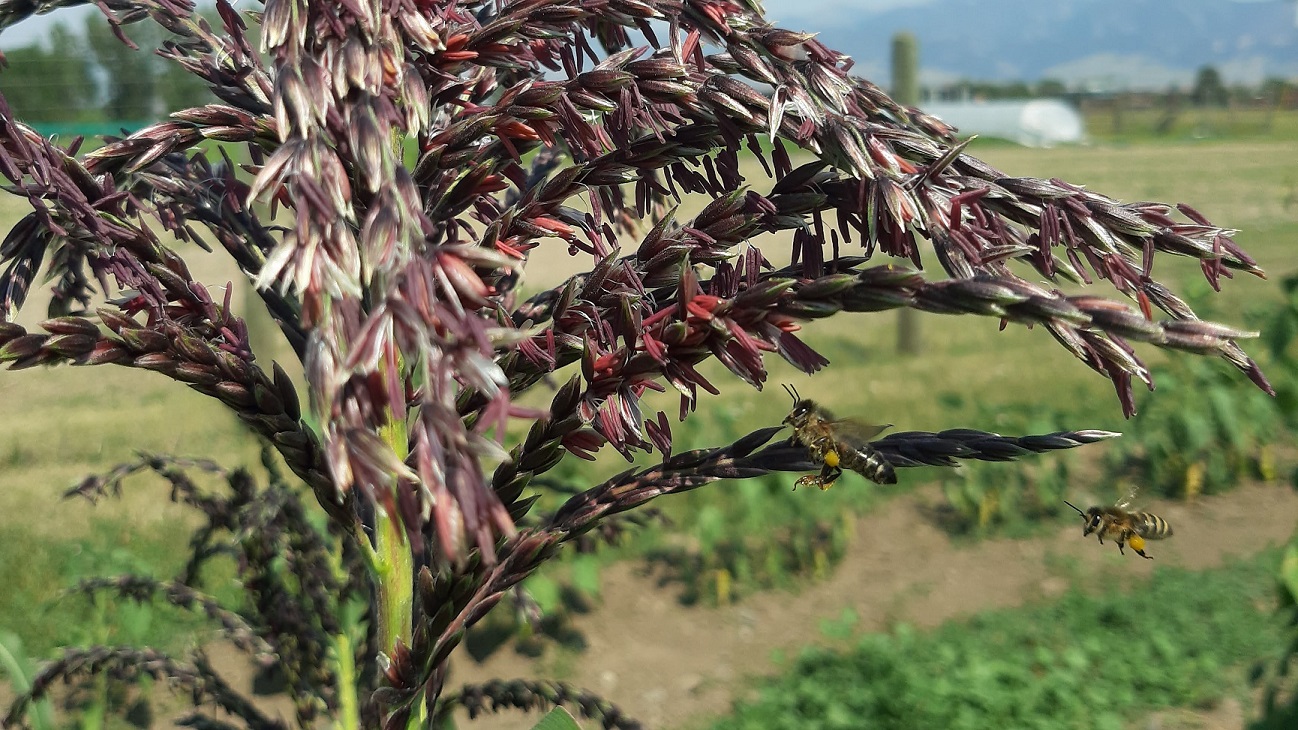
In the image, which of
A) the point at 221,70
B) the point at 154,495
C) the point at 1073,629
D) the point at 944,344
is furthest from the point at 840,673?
the point at 944,344

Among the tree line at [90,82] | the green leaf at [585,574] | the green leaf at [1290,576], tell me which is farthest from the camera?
the tree line at [90,82]

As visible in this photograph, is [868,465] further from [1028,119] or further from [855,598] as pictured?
[1028,119]

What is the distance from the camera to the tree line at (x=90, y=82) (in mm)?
9273

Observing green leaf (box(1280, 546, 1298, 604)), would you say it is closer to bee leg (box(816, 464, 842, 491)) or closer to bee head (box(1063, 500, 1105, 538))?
bee head (box(1063, 500, 1105, 538))

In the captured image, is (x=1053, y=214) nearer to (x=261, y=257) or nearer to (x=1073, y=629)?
(x=261, y=257)

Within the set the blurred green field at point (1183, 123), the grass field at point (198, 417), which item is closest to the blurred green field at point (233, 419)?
the grass field at point (198, 417)

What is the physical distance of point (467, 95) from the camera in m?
1.35

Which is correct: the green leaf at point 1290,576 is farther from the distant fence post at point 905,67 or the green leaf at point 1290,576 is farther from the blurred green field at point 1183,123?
the blurred green field at point 1183,123

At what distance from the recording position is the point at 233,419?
605 cm

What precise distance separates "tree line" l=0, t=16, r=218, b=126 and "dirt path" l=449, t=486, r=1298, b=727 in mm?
7104

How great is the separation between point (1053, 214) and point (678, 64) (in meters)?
0.44

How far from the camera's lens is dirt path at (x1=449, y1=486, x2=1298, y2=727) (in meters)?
4.22

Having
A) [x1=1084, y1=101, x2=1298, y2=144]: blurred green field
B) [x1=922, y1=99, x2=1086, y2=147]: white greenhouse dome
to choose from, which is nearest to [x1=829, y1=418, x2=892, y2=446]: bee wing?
[x1=922, y1=99, x2=1086, y2=147]: white greenhouse dome

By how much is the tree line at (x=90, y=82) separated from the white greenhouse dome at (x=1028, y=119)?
19969 mm
